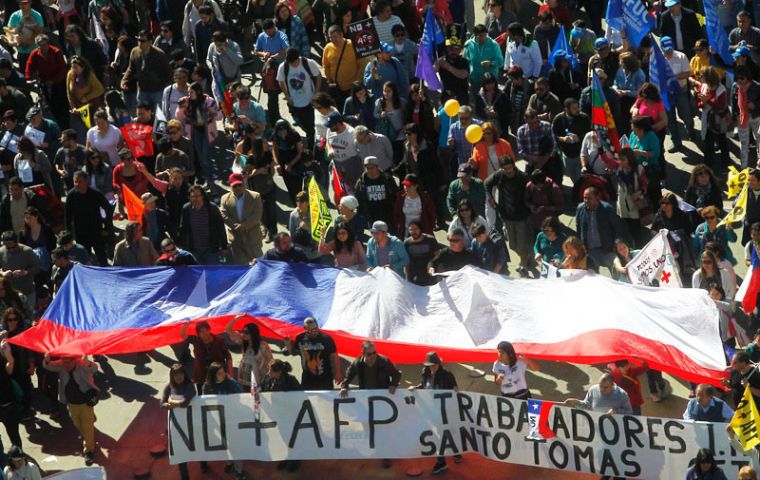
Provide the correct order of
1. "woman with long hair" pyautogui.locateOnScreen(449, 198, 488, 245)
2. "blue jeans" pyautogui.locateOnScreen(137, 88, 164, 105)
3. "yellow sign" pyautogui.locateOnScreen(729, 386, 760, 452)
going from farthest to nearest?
"blue jeans" pyautogui.locateOnScreen(137, 88, 164, 105) → "woman with long hair" pyautogui.locateOnScreen(449, 198, 488, 245) → "yellow sign" pyautogui.locateOnScreen(729, 386, 760, 452)

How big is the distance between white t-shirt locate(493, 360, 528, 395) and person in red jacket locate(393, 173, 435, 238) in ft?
11.0

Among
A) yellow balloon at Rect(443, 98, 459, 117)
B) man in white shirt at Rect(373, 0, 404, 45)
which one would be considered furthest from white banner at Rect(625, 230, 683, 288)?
man in white shirt at Rect(373, 0, 404, 45)

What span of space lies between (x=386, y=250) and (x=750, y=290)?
4.11 metres

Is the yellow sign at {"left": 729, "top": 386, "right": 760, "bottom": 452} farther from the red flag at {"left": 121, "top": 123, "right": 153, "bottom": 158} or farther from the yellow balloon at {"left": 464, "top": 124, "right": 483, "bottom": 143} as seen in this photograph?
the red flag at {"left": 121, "top": 123, "right": 153, "bottom": 158}

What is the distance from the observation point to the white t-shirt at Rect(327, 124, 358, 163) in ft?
70.3

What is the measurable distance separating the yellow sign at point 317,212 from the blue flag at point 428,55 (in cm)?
356

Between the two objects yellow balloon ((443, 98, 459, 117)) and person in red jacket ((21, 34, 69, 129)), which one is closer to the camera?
yellow balloon ((443, 98, 459, 117))

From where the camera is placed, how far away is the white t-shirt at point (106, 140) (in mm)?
22219

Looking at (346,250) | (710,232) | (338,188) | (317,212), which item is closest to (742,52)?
(710,232)

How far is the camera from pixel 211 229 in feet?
66.8

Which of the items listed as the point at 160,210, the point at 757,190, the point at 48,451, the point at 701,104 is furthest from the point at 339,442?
the point at 701,104

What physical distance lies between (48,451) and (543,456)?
5431mm

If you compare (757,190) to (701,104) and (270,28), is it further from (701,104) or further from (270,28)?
(270,28)

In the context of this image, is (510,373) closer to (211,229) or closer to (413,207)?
(413,207)
